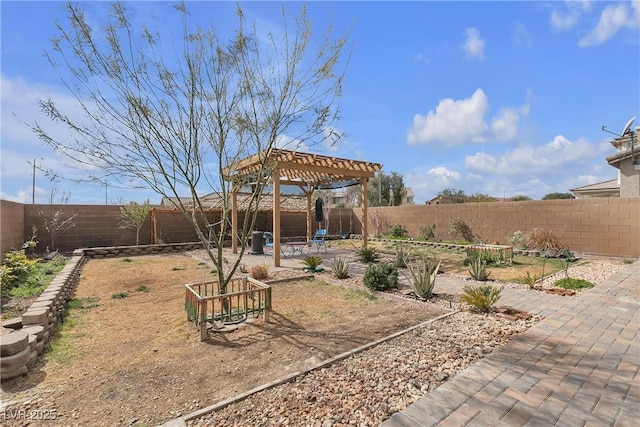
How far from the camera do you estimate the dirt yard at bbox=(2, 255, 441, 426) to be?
2299 millimetres

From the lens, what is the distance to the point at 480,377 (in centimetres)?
Answer: 251

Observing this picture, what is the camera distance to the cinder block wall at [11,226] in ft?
24.1

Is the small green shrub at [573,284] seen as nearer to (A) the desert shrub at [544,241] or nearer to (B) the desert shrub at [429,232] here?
(A) the desert shrub at [544,241]

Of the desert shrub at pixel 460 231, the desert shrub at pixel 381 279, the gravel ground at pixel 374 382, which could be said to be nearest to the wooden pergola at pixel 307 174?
the desert shrub at pixel 381 279

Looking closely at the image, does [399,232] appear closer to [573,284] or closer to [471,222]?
[471,222]

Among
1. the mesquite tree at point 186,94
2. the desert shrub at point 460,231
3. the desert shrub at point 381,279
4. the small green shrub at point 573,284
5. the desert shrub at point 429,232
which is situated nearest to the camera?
the mesquite tree at point 186,94

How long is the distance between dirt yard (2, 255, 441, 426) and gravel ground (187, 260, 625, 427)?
0.27m

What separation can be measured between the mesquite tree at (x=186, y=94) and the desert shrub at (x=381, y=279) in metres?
2.71

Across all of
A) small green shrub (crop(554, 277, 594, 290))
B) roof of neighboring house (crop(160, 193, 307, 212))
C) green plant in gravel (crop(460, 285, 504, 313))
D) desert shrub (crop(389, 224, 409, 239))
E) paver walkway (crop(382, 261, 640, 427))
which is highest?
roof of neighboring house (crop(160, 193, 307, 212))

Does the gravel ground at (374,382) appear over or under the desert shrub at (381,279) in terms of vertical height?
under

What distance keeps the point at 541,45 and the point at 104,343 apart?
9.20m

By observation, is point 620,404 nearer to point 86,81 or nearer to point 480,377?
point 480,377

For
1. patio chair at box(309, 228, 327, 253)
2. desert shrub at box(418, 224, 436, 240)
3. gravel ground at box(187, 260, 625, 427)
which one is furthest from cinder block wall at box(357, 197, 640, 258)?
gravel ground at box(187, 260, 625, 427)

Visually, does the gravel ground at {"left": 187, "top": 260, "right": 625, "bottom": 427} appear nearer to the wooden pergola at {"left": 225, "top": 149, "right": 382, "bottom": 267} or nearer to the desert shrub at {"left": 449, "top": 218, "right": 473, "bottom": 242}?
the wooden pergola at {"left": 225, "top": 149, "right": 382, "bottom": 267}
